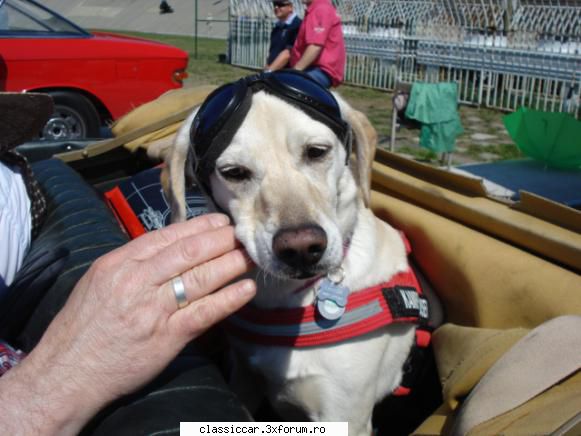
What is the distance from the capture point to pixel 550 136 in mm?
3711

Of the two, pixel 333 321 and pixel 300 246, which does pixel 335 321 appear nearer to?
pixel 333 321

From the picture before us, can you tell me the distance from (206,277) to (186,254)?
56mm

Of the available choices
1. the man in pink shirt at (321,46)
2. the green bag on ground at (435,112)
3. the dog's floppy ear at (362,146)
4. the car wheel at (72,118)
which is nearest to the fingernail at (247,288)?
the dog's floppy ear at (362,146)

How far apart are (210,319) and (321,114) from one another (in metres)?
0.81

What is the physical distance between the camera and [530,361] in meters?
1.20

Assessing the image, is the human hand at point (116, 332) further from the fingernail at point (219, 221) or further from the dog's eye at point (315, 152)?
the dog's eye at point (315, 152)

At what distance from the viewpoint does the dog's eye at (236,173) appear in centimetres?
167

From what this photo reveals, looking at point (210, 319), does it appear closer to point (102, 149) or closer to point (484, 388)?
point (484, 388)

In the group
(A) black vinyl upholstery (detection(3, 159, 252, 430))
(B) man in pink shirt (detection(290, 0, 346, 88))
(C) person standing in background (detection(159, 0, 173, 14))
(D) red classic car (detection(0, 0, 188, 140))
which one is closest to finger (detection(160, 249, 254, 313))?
(A) black vinyl upholstery (detection(3, 159, 252, 430))

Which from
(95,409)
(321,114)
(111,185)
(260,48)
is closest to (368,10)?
(260,48)

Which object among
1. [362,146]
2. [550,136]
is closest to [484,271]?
[362,146]

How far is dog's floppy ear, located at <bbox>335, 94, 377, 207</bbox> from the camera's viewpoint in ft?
6.10

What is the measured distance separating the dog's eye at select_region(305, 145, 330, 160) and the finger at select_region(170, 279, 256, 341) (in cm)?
65

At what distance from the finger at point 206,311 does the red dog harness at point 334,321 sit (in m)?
0.55
